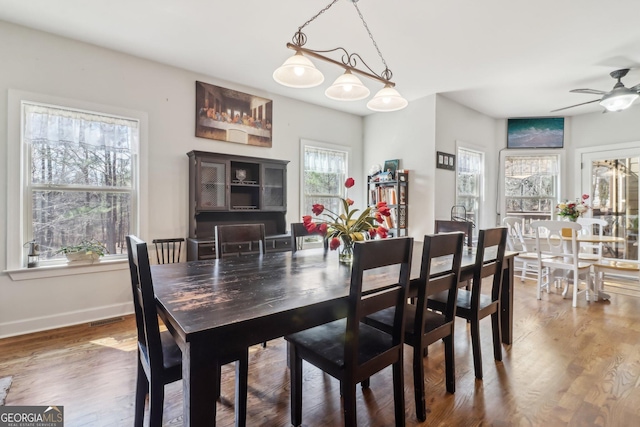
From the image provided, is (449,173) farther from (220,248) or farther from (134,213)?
(134,213)

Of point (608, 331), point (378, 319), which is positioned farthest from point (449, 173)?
point (378, 319)

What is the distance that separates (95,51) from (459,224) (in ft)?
13.3

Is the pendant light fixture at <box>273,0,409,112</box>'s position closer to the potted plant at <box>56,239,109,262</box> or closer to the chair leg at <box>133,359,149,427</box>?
the chair leg at <box>133,359,149,427</box>

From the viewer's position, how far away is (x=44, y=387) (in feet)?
6.36

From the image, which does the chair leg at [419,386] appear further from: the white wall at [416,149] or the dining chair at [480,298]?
the white wall at [416,149]

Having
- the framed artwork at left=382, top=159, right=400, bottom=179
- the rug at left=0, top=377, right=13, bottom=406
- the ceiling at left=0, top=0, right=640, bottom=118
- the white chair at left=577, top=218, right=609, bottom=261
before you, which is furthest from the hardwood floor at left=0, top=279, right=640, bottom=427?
the ceiling at left=0, top=0, right=640, bottom=118

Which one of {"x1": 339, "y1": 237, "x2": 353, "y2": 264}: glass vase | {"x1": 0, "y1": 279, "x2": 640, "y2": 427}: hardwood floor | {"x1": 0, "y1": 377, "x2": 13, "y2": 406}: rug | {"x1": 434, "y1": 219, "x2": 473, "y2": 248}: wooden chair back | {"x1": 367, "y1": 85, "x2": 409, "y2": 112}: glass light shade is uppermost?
{"x1": 367, "y1": 85, "x2": 409, "y2": 112}: glass light shade

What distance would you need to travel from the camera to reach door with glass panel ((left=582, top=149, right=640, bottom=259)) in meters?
4.79

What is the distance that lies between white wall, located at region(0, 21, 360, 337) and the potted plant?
0.18 meters

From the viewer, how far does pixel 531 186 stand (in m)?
5.62

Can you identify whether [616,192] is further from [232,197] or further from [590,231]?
[232,197]

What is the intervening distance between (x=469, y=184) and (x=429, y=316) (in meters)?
4.02

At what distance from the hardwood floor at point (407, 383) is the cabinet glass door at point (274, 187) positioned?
195 cm

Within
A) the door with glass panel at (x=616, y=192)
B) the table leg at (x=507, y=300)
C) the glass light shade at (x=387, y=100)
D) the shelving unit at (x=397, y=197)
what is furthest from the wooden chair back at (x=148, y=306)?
the door with glass panel at (x=616, y=192)
